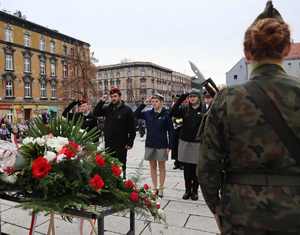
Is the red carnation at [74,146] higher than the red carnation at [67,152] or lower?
higher

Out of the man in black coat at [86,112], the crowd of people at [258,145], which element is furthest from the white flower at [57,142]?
the man in black coat at [86,112]

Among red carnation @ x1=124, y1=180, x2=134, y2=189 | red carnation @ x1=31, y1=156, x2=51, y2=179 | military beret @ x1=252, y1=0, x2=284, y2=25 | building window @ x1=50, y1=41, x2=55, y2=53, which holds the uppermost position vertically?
building window @ x1=50, y1=41, x2=55, y2=53

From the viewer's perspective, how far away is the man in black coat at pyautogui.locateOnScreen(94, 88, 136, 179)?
555 centimetres

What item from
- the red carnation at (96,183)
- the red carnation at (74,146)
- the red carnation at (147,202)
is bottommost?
the red carnation at (147,202)

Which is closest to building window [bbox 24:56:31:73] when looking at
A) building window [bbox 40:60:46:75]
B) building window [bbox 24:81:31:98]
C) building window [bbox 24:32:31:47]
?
building window [bbox 24:81:31:98]

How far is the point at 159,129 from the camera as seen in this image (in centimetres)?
540

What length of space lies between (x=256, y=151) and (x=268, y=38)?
22.2 inches

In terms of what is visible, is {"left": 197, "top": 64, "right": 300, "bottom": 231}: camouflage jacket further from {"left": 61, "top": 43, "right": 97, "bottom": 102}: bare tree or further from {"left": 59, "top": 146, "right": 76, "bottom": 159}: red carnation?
{"left": 61, "top": 43, "right": 97, "bottom": 102}: bare tree

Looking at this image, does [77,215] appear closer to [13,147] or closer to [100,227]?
[100,227]

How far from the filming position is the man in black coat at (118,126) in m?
5.55

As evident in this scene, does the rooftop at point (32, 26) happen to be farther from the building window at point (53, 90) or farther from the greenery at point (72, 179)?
the greenery at point (72, 179)

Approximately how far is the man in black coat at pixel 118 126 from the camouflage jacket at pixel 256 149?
3.93m

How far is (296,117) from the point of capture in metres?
1.53

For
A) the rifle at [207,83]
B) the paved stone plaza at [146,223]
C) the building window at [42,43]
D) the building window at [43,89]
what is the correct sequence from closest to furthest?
1. the rifle at [207,83]
2. the paved stone plaza at [146,223]
3. the building window at [43,89]
4. the building window at [42,43]
